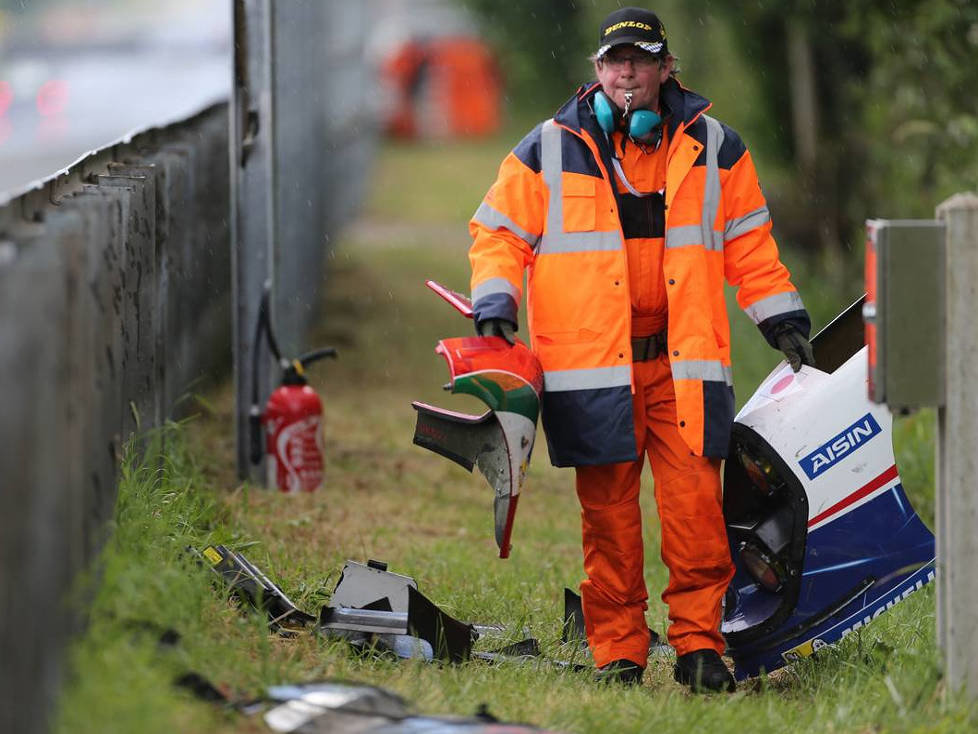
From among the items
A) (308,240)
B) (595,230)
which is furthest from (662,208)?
(308,240)

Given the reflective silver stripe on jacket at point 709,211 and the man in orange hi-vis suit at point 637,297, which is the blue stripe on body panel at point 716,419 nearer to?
the man in orange hi-vis suit at point 637,297

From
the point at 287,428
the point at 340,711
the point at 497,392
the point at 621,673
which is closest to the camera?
the point at 340,711

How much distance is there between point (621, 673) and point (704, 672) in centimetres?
26

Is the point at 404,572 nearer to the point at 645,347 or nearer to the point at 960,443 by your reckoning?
the point at 645,347

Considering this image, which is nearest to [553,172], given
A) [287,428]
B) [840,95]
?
[287,428]

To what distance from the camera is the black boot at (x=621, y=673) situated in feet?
16.7

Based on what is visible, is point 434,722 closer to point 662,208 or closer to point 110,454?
point 110,454

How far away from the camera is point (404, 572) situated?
627 cm

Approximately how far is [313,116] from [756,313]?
776cm

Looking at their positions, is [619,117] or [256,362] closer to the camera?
[619,117]

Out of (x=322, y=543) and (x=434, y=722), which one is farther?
(x=322, y=543)

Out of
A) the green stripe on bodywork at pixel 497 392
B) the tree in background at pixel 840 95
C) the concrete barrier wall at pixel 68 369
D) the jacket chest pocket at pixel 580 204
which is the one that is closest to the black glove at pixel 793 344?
the jacket chest pocket at pixel 580 204

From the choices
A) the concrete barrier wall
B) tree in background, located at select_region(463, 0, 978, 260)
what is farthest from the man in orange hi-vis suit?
tree in background, located at select_region(463, 0, 978, 260)

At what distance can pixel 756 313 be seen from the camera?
17.3ft
